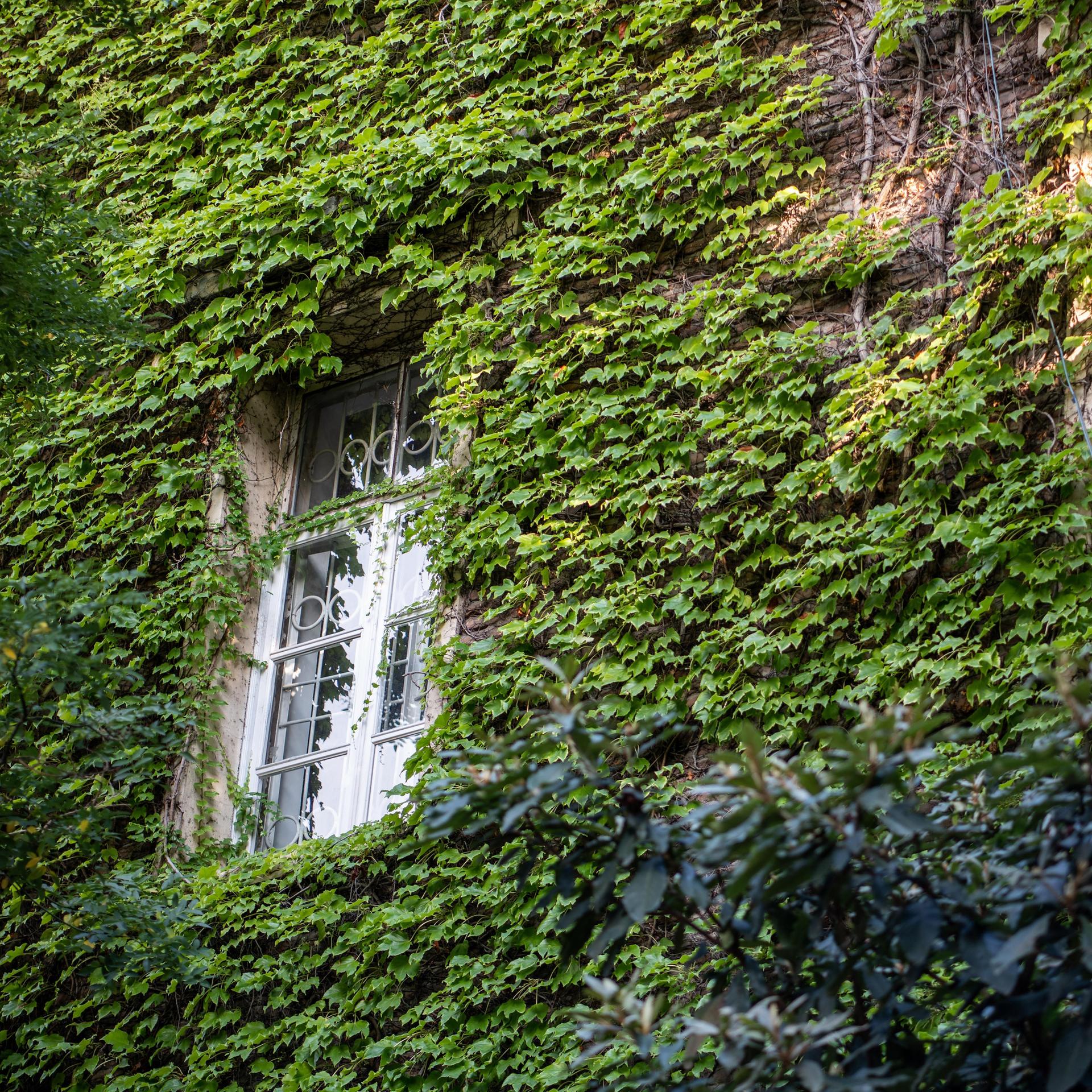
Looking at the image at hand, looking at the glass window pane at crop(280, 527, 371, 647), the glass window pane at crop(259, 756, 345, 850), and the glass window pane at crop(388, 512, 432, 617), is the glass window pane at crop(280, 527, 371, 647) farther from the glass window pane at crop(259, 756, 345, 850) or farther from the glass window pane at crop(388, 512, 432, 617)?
the glass window pane at crop(259, 756, 345, 850)

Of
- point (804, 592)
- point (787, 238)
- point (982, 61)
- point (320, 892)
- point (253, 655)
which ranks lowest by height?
point (320, 892)

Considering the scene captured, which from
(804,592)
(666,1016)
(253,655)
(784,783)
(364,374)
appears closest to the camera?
(784,783)

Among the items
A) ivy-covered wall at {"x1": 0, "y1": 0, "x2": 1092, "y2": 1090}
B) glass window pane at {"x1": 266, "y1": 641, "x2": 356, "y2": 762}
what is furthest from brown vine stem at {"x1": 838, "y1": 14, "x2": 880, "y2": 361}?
glass window pane at {"x1": 266, "y1": 641, "x2": 356, "y2": 762}

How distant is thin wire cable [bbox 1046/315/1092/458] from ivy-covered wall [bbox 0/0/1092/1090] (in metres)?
0.04

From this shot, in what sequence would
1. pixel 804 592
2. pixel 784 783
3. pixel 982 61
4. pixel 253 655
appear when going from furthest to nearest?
pixel 253 655, pixel 982 61, pixel 804 592, pixel 784 783

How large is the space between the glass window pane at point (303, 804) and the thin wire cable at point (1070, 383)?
3000 millimetres

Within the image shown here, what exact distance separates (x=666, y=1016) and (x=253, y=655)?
2.62m

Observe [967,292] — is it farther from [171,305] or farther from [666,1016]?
[171,305]

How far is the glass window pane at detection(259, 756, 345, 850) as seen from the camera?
4.95 m

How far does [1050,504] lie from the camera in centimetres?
368

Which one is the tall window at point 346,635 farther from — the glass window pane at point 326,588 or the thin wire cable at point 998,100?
the thin wire cable at point 998,100

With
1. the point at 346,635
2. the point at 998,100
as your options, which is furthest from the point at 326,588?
the point at 998,100

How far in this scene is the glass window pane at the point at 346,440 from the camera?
5.59 metres

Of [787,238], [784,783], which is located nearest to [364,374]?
[787,238]
